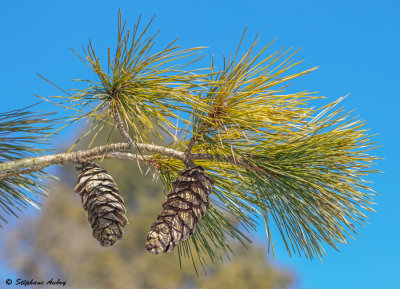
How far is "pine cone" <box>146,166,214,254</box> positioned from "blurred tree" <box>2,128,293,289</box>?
13.7 ft

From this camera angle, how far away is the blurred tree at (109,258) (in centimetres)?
514

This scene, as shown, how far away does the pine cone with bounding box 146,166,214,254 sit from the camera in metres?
0.82

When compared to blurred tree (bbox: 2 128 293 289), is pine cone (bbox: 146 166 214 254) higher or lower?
lower

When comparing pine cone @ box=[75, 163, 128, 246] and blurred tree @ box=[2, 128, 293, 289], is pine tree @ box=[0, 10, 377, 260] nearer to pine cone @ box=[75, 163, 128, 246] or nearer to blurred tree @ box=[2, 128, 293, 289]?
pine cone @ box=[75, 163, 128, 246]

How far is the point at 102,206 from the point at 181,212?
164 mm

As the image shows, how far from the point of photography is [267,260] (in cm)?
596

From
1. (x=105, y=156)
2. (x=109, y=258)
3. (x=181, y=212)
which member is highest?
(x=109, y=258)

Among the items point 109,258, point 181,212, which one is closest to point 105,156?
point 181,212

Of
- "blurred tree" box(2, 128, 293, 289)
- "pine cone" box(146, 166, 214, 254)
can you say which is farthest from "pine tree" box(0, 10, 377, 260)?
"blurred tree" box(2, 128, 293, 289)

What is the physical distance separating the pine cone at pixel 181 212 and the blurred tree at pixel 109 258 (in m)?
4.18

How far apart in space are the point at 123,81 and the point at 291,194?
40 cm

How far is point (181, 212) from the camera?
0.84m

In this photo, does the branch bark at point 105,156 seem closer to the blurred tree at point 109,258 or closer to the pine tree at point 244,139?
the pine tree at point 244,139

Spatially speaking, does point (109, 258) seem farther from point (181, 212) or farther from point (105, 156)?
point (181, 212)
